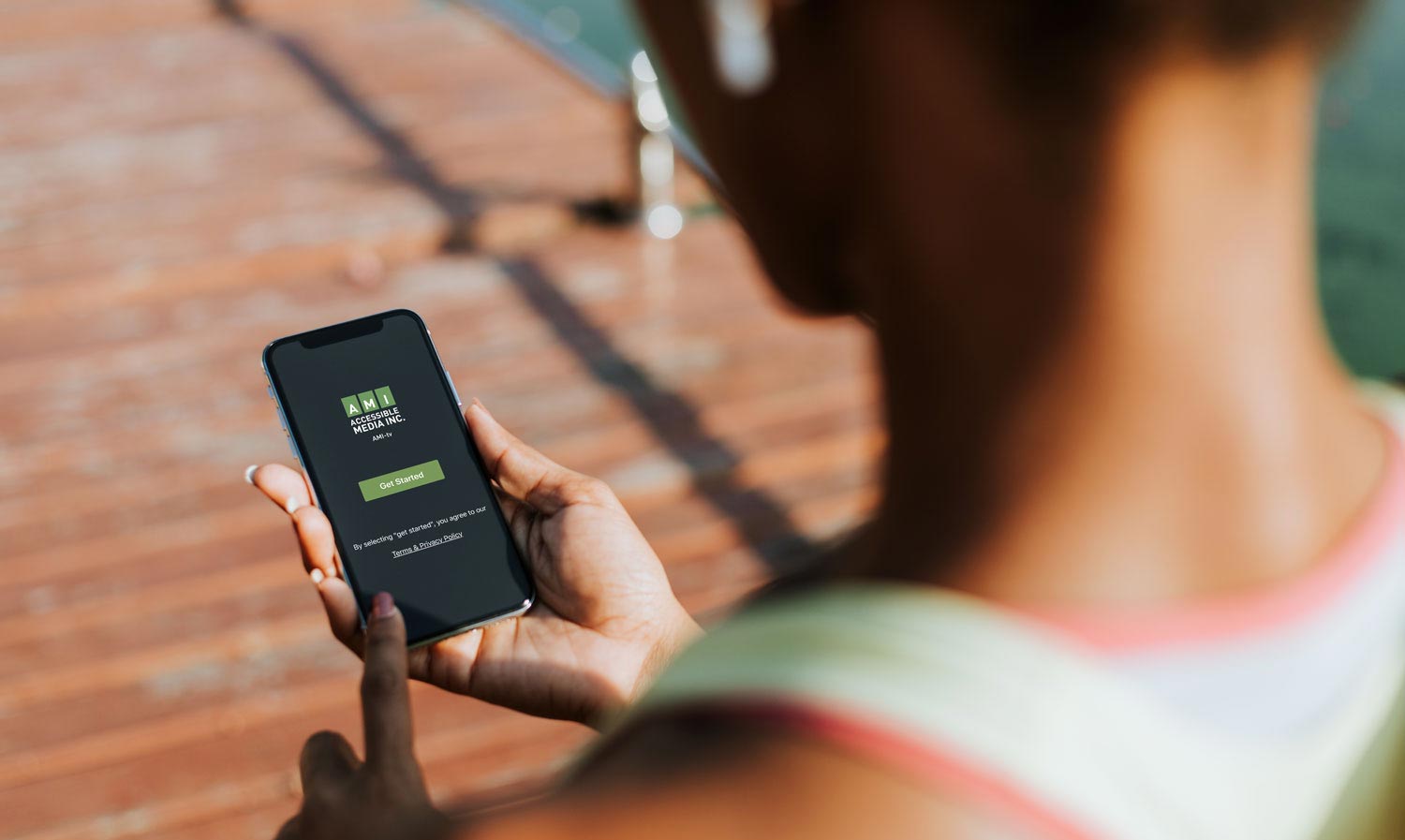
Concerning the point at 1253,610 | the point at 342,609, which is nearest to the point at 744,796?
the point at 1253,610

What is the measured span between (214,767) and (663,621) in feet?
3.68

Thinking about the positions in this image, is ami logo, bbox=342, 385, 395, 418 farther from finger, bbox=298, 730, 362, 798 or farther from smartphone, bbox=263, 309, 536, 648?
finger, bbox=298, 730, 362, 798

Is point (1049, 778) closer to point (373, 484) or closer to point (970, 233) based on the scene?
point (970, 233)

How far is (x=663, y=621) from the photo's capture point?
133cm

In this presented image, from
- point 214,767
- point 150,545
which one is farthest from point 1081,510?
point 150,545

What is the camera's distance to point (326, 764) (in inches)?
40.8

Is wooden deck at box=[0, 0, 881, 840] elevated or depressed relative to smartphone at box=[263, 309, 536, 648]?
depressed

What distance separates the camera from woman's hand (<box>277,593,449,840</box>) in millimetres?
932

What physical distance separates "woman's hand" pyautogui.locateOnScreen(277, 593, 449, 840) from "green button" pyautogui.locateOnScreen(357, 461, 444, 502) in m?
0.35

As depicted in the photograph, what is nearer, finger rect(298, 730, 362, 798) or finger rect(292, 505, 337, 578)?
finger rect(298, 730, 362, 798)

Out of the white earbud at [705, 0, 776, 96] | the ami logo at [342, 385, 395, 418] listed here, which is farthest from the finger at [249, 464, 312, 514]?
the white earbud at [705, 0, 776, 96]

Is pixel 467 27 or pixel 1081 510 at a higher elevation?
pixel 1081 510

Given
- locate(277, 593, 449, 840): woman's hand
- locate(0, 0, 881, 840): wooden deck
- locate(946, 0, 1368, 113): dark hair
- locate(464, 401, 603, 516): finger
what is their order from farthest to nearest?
locate(0, 0, 881, 840): wooden deck < locate(464, 401, 603, 516): finger < locate(277, 593, 449, 840): woman's hand < locate(946, 0, 1368, 113): dark hair

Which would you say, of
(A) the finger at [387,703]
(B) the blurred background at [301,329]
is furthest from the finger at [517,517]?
(B) the blurred background at [301,329]
